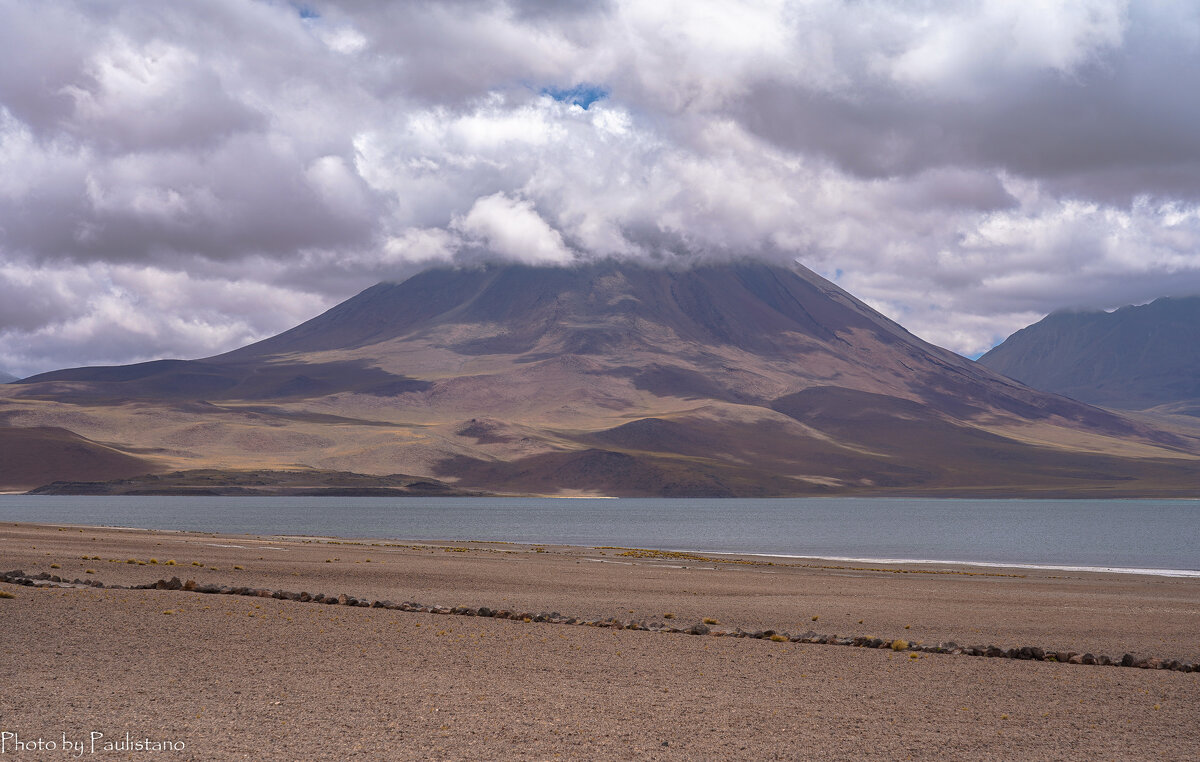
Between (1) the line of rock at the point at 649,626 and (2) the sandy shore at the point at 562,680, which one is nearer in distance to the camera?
(2) the sandy shore at the point at 562,680

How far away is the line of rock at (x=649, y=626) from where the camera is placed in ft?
68.3

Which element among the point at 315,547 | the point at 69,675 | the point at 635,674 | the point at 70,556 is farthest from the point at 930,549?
the point at 69,675

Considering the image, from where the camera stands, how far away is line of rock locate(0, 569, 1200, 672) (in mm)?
20828

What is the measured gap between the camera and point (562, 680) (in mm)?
17609

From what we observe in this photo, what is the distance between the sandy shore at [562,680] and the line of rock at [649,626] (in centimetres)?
79

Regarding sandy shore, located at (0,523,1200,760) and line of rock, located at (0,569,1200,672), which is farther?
line of rock, located at (0,569,1200,672)

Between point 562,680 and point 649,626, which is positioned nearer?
point 562,680

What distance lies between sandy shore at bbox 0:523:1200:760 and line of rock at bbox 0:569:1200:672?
0.79m

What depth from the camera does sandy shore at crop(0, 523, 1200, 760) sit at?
539 inches

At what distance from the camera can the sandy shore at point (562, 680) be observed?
13.7 metres

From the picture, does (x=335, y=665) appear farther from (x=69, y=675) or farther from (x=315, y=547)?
(x=315, y=547)

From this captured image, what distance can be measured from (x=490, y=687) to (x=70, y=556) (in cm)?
2580

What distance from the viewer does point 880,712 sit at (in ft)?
51.8

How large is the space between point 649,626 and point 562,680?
7085mm
